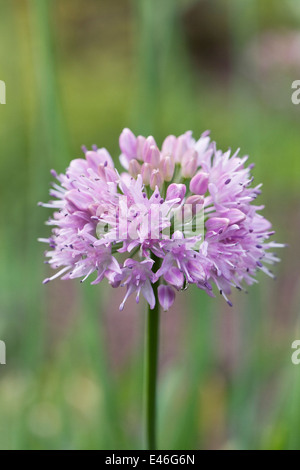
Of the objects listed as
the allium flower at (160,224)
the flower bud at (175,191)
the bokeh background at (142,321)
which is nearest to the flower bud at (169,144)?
the allium flower at (160,224)

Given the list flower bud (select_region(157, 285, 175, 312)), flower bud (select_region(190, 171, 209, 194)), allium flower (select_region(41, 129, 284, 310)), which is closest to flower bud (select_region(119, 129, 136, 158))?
allium flower (select_region(41, 129, 284, 310))

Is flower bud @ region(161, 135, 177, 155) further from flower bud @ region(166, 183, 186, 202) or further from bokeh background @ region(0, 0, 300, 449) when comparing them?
bokeh background @ region(0, 0, 300, 449)

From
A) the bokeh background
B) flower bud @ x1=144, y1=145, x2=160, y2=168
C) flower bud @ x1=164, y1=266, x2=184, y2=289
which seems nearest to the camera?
flower bud @ x1=164, y1=266, x2=184, y2=289

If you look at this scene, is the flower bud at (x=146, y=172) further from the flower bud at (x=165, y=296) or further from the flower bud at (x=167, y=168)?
the flower bud at (x=165, y=296)

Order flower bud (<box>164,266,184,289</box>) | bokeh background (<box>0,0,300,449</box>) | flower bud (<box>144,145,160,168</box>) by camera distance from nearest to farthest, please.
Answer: flower bud (<box>164,266,184,289</box>), flower bud (<box>144,145,160,168</box>), bokeh background (<box>0,0,300,449</box>)

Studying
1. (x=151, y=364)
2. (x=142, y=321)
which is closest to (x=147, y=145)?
(x=151, y=364)
